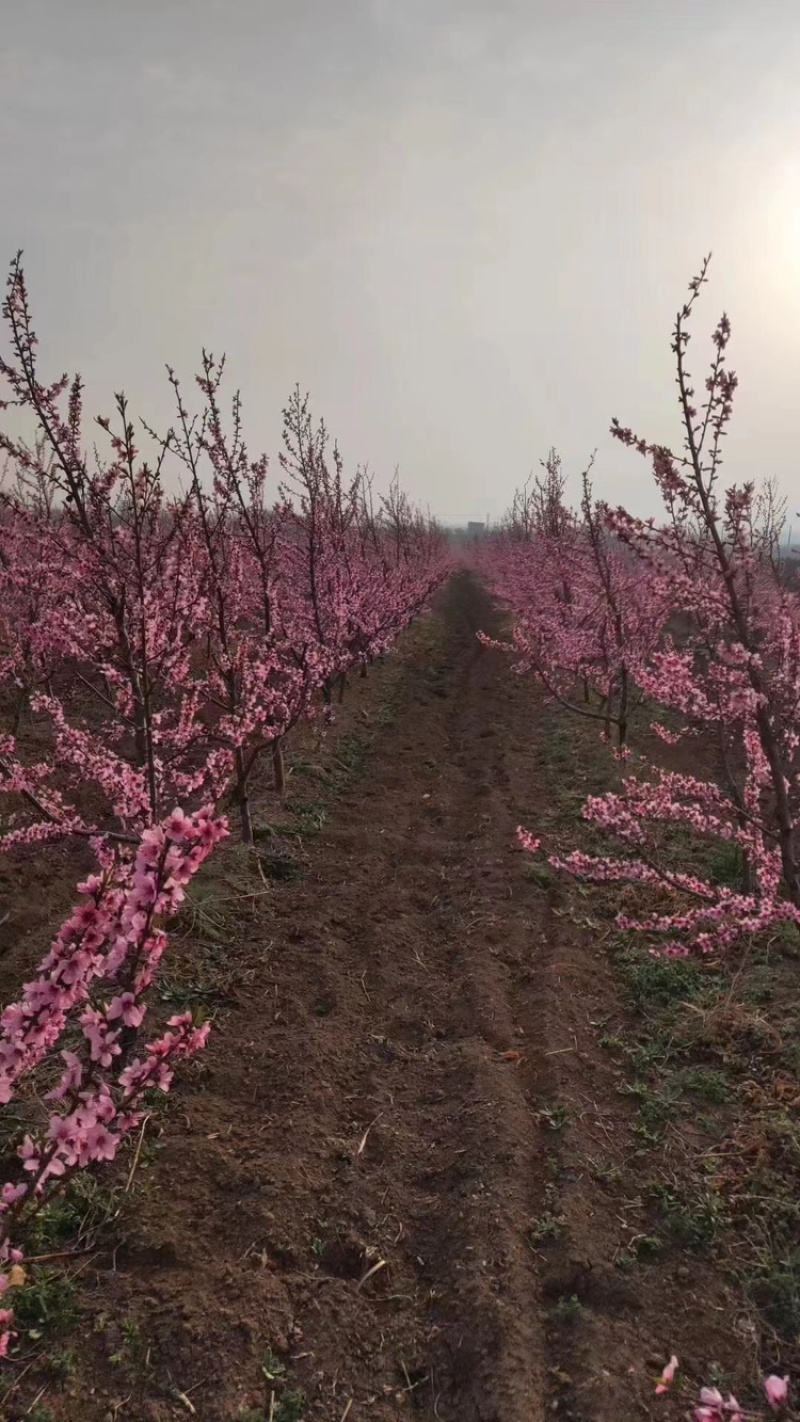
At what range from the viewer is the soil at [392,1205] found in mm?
2879

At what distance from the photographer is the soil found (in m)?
2.88

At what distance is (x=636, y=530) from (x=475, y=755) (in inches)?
306

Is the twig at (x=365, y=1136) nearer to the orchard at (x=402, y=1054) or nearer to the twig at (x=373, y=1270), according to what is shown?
the orchard at (x=402, y=1054)

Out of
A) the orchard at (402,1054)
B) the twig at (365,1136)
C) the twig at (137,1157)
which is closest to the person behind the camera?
the orchard at (402,1054)

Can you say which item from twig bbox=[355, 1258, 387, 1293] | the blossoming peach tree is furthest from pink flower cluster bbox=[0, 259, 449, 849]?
twig bbox=[355, 1258, 387, 1293]

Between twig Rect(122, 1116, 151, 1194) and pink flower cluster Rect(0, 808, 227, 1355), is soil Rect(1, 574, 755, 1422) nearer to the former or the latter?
twig Rect(122, 1116, 151, 1194)

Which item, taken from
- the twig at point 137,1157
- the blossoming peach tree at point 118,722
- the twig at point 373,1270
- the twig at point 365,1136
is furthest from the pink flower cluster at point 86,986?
the twig at point 365,1136

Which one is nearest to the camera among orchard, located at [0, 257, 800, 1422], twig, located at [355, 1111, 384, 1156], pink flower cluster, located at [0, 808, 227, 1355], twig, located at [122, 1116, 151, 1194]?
pink flower cluster, located at [0, 808, 227, 1355]

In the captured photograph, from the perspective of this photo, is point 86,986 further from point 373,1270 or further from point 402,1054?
point 402,1054

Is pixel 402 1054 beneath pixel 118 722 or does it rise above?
beneath

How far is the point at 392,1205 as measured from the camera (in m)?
3.72

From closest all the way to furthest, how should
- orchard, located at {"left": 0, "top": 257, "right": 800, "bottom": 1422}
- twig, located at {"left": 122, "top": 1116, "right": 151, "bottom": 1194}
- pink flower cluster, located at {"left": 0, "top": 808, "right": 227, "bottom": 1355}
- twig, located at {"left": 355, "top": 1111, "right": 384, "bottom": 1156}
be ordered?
pink flower cluster, located at {"left": 0, "top": 808, "right": 227, "bottom": 1355}
orchard, located at {"left": 0, "top": 257, "right": 800, "bottom": 1422}
twig, located at {"left": 122, "top": 1116, "right": 151, "bottom": 1194}
twig, located at {"left": 355, "top": 1111, "right": 384, "bottom": 1156}

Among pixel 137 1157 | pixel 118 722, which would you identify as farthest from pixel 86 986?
pixel 118 722

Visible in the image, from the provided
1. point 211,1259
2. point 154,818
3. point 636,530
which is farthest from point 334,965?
point 636,530
